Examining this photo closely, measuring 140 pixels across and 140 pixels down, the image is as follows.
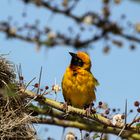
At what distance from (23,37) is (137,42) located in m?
0.55

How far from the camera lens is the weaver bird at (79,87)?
13.8ft

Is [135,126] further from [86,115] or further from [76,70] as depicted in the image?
[76,70]

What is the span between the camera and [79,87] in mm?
4273

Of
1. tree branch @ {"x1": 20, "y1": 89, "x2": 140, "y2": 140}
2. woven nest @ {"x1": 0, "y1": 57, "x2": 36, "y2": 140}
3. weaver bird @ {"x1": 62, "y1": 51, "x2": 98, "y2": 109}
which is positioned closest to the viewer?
tree branch @ {"x1": 20, "y1": 89, "x2": 140, "y2": 140}

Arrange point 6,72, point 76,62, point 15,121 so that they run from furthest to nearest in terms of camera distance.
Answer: point 76,62 → point 6,72 → point 15,121

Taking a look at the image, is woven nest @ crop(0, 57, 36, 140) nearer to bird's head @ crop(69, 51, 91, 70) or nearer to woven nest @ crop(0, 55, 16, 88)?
woven nest @ crop(0, 55, 16, 88)

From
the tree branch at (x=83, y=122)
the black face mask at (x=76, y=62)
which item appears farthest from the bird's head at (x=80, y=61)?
the tree branch at (x=83, y=122)

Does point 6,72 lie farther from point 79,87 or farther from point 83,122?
point 83,122

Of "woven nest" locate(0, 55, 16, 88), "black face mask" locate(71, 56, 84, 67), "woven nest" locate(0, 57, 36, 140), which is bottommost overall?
"woven nest" locate(0, 57, 36, 140)

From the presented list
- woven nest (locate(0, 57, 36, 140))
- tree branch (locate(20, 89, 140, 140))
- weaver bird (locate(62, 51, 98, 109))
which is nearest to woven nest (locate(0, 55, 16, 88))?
woven nest (locate(0, 57, 36, 140))

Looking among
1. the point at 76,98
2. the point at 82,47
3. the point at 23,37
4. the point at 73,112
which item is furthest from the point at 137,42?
the point at 76,98

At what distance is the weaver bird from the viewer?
4.21m

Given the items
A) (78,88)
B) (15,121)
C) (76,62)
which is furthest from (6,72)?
(76,62)

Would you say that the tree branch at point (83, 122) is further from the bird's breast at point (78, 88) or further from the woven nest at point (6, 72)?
the bird's breast at point (78, 88)
